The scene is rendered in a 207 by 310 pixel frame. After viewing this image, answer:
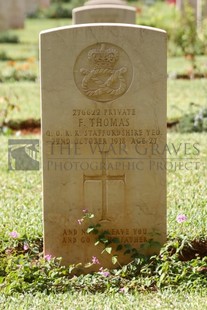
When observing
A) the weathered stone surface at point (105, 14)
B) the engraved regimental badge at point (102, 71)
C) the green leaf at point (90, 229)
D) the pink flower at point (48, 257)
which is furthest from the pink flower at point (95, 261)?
the weathered stone surface at point (105, 14)

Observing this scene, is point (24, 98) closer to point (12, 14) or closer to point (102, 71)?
point (102, 71)

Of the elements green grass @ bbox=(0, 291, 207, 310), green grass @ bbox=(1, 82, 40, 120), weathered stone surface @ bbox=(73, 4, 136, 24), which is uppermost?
weathered stone surface @ bbox=(73, 4, 136, 24)

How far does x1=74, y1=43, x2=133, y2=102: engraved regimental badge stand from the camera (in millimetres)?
5176

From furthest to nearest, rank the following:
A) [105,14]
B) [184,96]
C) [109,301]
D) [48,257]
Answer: [184,96] → [105,14] → [48,257] → [109,301]

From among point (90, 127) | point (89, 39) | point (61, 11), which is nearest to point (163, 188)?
point (90, 127)

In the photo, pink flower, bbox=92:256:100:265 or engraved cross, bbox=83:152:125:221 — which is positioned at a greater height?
engraved cross, bbox=83:152:125:221

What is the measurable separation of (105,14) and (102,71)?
19.3 feet

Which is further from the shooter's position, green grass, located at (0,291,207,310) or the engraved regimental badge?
the engraved regimental badge

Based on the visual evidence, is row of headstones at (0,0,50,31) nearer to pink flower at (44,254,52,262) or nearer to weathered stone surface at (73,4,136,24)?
weathered stone surface at (73,4,136,24)

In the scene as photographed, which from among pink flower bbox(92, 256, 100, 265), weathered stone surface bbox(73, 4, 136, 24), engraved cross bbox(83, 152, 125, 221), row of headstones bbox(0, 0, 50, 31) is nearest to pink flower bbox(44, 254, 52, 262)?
pink flower bbox(92, 256, 100, 265)

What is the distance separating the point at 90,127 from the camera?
17.3ft

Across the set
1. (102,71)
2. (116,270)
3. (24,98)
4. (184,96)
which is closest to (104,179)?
(116,270)

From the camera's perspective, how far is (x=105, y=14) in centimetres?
1095

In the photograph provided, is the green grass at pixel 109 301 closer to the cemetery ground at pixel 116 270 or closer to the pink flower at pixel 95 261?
the cemetery ground at pixel 116 270
